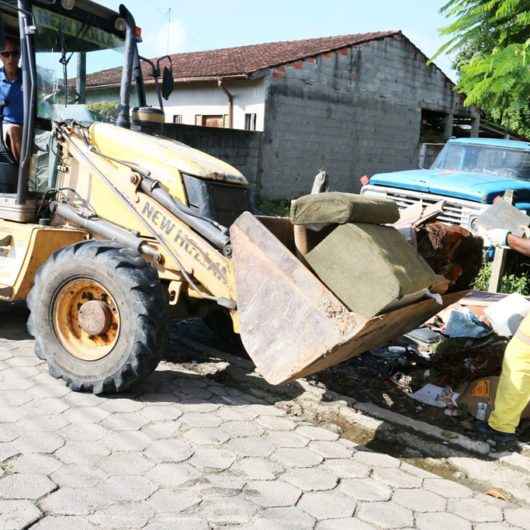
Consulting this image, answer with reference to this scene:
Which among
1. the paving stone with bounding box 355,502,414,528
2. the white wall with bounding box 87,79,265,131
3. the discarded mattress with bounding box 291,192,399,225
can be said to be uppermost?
the white wall with bounding box 87,79,265,131

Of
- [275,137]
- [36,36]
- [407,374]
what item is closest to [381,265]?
[407,374]

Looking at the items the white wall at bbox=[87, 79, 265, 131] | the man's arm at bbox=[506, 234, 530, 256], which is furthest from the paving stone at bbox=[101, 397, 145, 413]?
the white wall at bbox=[87, 79, 265, 131]

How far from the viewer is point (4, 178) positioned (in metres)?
5.25

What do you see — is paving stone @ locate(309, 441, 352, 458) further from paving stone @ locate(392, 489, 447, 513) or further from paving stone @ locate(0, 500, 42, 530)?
paving stone @ locate(0, 500, 42, 530)

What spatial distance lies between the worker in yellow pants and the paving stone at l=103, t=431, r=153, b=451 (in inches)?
88.1

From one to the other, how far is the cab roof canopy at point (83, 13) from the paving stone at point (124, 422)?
311 centimetres

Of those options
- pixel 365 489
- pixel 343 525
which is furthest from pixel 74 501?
pixel 365 489

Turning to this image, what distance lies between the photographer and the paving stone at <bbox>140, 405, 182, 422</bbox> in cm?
390

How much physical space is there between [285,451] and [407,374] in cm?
177

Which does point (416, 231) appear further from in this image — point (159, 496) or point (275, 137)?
point (275, 137)

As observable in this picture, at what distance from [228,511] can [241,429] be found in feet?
3.19

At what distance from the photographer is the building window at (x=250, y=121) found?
16172 mm

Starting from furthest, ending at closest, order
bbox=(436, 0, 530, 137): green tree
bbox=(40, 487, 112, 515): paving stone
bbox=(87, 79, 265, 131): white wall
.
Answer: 1. bbox=(87, 79, 265, 131): white wall
2. bbox=(436, 0, 530, 137): green tree
3. bbox=(40, 487, 112, 515): paving stone

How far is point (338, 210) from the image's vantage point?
11.7ft
